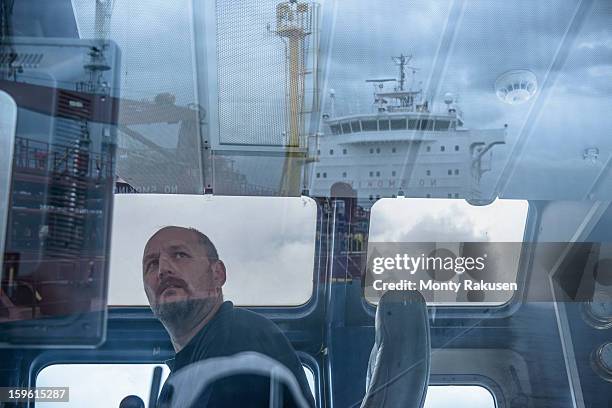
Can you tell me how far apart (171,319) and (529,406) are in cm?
130

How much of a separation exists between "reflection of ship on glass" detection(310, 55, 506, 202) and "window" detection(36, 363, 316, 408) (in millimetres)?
799

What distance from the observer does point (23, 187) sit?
2156 mm

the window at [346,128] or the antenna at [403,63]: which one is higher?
the antenna at [403,63]

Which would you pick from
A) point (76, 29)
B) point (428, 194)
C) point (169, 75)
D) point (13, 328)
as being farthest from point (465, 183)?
point (13, 328)

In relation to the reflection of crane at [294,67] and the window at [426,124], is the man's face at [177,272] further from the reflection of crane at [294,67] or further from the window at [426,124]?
the window at [426,124]

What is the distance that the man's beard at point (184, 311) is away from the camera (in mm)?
2229

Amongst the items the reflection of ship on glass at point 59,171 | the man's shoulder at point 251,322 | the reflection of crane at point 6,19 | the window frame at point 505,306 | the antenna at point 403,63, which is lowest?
the man's shoulder at point 251,322

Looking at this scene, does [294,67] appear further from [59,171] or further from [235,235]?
[59,171]

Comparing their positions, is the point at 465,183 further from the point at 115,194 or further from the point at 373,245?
the point at 115,194

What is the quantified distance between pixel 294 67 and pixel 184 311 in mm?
827

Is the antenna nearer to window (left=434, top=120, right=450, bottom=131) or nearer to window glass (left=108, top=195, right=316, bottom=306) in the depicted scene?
window (left=434, top=120, right=450, bottom=131)

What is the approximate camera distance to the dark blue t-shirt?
88.3 inches

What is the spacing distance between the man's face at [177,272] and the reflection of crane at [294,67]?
331 mm

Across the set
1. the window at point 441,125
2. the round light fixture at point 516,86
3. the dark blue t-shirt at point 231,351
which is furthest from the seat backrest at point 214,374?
the round light fixture at point 516,86
